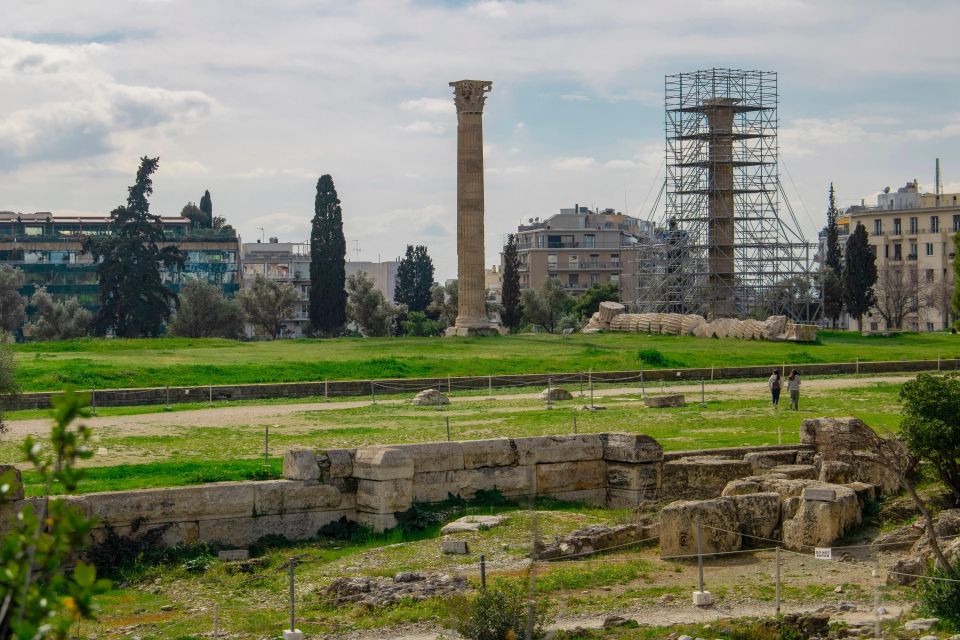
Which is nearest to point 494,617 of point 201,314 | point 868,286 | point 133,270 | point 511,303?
point 133,270

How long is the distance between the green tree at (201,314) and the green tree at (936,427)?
61177 mm

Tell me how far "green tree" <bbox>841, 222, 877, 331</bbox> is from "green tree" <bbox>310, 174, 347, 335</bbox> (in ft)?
99.9

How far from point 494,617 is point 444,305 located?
81735mm

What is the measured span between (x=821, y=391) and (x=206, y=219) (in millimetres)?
95998

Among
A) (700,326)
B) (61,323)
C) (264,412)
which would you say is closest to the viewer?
(264,412)

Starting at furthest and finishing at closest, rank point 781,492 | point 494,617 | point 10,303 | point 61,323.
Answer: point 10,303, point 61,323, point 781,492, point 494,617

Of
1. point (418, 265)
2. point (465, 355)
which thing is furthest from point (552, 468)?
point (418, 265)

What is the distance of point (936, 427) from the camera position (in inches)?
728

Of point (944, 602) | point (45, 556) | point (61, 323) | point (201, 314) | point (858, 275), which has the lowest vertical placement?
point (944, 602)

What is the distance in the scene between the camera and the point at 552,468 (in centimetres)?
2028

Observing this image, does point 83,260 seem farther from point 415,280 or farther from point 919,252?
point 919,252

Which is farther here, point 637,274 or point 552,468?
point 637,274

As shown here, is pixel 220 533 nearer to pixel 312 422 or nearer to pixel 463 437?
pixel 463 437

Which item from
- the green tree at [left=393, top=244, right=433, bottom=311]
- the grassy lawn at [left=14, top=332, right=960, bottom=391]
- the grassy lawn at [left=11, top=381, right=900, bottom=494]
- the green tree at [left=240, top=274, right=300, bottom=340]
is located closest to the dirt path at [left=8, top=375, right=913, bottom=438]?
the grassy lawn at [left=11, top=381, right=900, bottom=494]
